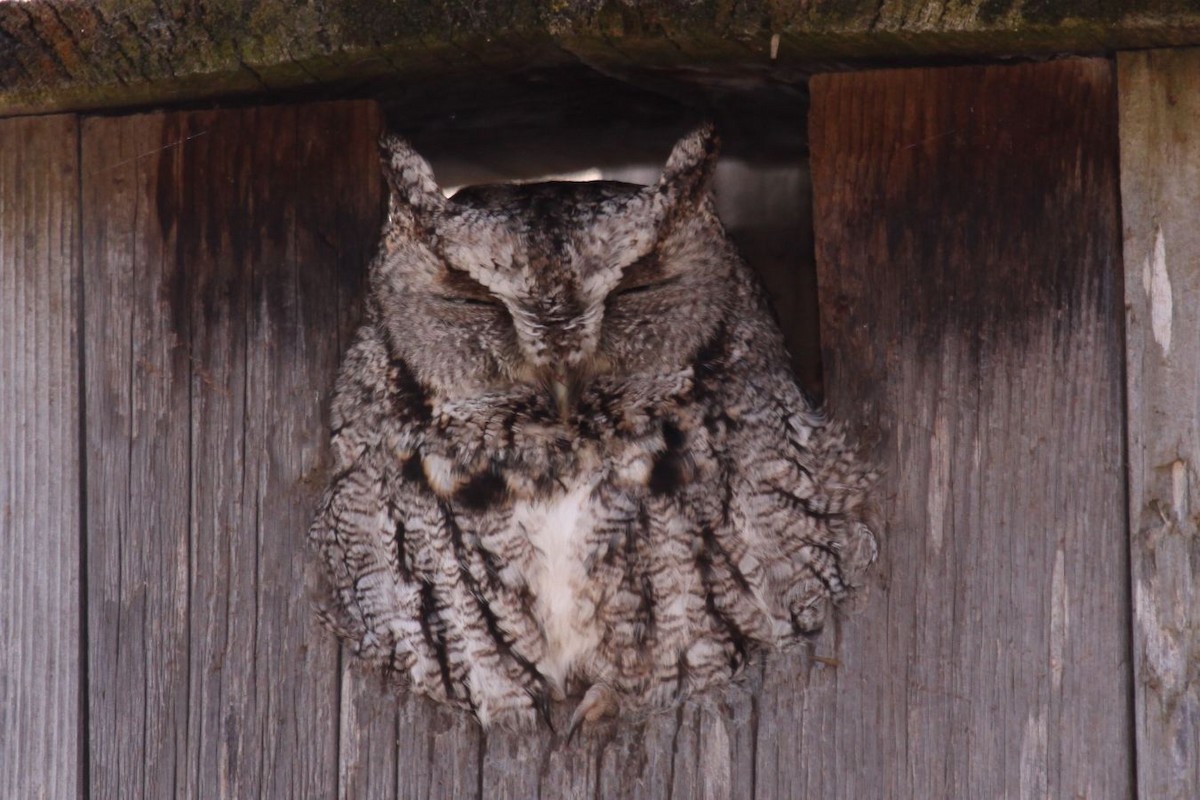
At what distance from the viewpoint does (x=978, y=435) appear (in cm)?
204

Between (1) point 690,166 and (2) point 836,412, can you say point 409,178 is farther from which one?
(2) point 836,412

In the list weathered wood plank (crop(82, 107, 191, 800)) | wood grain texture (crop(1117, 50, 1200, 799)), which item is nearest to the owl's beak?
weathered wood plank (crop(82, 107, 191, 800))

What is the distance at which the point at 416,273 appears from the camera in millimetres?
2201

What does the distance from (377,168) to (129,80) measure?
0.41 metres

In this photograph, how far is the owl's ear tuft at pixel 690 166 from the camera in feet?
6.98

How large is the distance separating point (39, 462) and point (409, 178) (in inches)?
30.3

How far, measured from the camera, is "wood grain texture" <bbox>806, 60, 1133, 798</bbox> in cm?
197

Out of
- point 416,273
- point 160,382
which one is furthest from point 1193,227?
point 160,382

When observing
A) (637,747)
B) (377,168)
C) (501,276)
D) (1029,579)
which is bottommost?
(637,747)

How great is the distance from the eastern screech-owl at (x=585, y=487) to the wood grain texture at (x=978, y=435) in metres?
0.11

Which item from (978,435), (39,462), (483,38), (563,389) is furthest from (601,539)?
(39,462)

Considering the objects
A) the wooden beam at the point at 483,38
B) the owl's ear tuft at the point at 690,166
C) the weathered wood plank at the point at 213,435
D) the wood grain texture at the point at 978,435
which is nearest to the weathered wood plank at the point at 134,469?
the weathered wood plank at the point at 213,435

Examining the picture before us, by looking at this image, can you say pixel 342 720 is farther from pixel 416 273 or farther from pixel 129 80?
pixel 129 80

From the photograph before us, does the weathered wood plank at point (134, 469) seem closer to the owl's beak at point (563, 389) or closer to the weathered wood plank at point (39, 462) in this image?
the weathered wood plank at point (39, 462)
